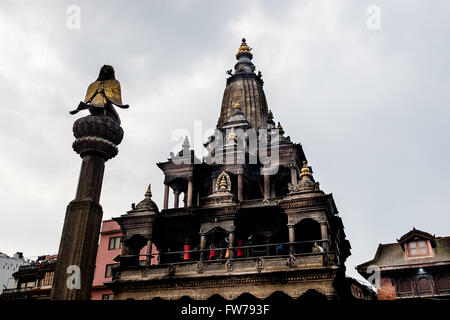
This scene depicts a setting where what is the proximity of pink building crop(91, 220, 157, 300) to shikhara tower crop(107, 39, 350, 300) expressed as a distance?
5710 mm

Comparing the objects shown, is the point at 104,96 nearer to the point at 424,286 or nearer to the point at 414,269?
the point at 414,269

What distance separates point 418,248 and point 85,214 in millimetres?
29798

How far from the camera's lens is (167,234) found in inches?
1251

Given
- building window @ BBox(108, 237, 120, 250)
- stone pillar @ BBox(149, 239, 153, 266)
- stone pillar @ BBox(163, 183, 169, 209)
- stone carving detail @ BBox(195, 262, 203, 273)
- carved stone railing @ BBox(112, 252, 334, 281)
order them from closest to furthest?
carved stone railing @ BBox(112, 252, 334, 281), stone carving detail @ BBox(195, 262, 203, 273), stone pillar @ BBox(149, 239, 153, 266), stone pillar @ BBox(163, 183, 169, 209), building window @ BBox(108, 237, 120, 250)

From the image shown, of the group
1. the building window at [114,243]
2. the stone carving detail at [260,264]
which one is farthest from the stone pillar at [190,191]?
the building window at [114,243]

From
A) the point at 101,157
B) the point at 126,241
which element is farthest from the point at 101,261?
the point at 101,157

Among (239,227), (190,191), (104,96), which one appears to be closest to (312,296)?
(239,227)

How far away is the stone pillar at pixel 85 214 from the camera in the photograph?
1122cm

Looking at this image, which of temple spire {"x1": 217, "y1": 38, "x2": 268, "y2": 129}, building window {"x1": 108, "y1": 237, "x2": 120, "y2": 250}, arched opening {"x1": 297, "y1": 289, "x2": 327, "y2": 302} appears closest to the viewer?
arched opening {"x1": 297, "y1": 289, "x2": 327, "y2": 302}

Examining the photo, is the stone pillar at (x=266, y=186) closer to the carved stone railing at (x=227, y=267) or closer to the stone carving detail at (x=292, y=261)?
A: the carved stone railing at (x=227, y=267)

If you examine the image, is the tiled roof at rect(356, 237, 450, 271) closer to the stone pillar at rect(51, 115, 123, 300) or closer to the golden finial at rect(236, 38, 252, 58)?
the golden finial at rect(236, 38, 252, 58)

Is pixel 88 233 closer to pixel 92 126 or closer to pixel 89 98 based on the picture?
pixel 92 126

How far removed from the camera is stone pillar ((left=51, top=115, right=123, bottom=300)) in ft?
36.8

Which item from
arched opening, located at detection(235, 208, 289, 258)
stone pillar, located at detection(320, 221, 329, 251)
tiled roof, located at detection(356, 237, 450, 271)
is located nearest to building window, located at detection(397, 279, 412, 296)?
tiled roof, located at detection(356, 237, 450, 271)
